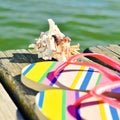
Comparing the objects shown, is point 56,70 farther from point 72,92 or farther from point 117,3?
point 117,3

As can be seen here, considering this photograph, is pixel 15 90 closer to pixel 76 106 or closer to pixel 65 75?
pixel 65 75

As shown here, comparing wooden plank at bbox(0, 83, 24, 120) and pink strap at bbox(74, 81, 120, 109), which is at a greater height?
pink strap at bbox(74, 81, 120, 109)

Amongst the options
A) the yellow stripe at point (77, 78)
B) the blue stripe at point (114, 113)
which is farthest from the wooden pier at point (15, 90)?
the blue stripe at point (114, 113)

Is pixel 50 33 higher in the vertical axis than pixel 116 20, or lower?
higher

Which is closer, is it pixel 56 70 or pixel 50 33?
pixel 56 70

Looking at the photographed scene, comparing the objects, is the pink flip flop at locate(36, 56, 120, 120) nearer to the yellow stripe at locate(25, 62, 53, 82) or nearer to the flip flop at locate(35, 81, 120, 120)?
the flip flop at locate(35, 81, 120, 120)

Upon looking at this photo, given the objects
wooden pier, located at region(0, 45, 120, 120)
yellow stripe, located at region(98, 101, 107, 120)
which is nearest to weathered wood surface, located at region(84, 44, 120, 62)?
wooden pier, located at region(0, 45, 120, 120)

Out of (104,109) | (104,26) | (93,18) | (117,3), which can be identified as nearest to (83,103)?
(104,109)
